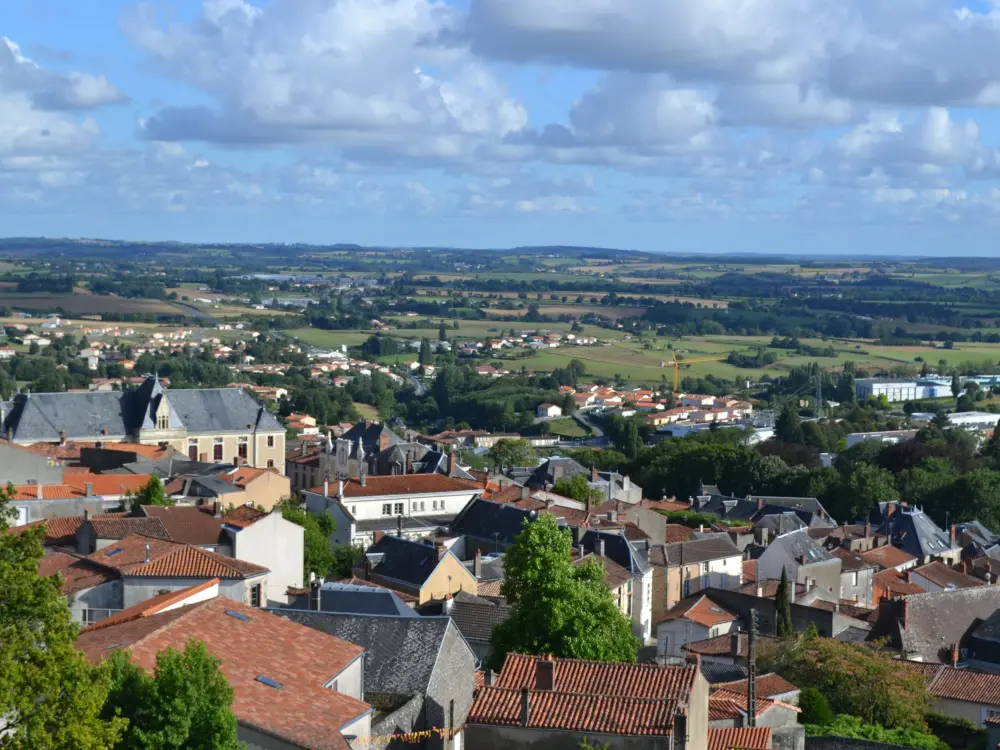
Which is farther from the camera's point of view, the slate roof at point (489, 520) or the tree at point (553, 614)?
the slate roof at point (489, 520)

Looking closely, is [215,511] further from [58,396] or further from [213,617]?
[58,396]

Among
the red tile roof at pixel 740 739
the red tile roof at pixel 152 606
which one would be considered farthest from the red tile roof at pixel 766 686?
the red tile roof at pixel 152 606

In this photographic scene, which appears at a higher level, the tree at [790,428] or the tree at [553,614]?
the tree at [553,614]

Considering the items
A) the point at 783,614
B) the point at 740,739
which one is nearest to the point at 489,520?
the point at 783,614

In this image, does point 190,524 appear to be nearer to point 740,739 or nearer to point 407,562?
point 407,562

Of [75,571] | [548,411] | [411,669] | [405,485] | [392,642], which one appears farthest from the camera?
[548,411]

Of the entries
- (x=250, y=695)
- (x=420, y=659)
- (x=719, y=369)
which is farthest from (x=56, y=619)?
(x=719, y=369)

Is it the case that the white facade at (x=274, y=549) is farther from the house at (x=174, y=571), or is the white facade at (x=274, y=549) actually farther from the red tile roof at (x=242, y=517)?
the house at (x=174, y=571)
